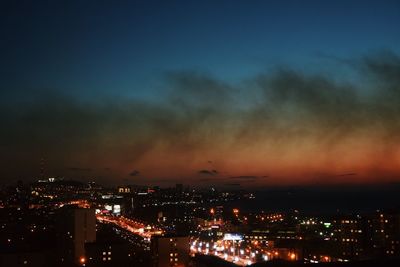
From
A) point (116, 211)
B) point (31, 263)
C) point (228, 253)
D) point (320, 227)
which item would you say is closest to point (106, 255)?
point (31, 263)

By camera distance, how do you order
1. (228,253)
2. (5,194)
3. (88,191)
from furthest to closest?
1. (88,191)
2. (5,194)
3. (228,253)

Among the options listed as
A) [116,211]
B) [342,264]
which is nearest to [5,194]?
[116,211]

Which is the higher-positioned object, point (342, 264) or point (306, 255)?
point (342, 264)

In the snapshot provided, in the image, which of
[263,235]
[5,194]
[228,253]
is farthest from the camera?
[5,194]

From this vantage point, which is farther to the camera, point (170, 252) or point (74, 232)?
point (74, 232)

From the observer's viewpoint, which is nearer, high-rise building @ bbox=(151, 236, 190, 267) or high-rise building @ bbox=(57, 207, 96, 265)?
high-rise building @ bbox=(151, 236, 190, 267)

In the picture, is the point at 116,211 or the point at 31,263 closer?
the point at 31,263

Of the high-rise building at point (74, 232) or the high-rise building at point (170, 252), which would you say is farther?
the high-rise building at point (74, 232)

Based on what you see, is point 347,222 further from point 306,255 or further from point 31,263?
point 31,263

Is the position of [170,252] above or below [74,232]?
below
